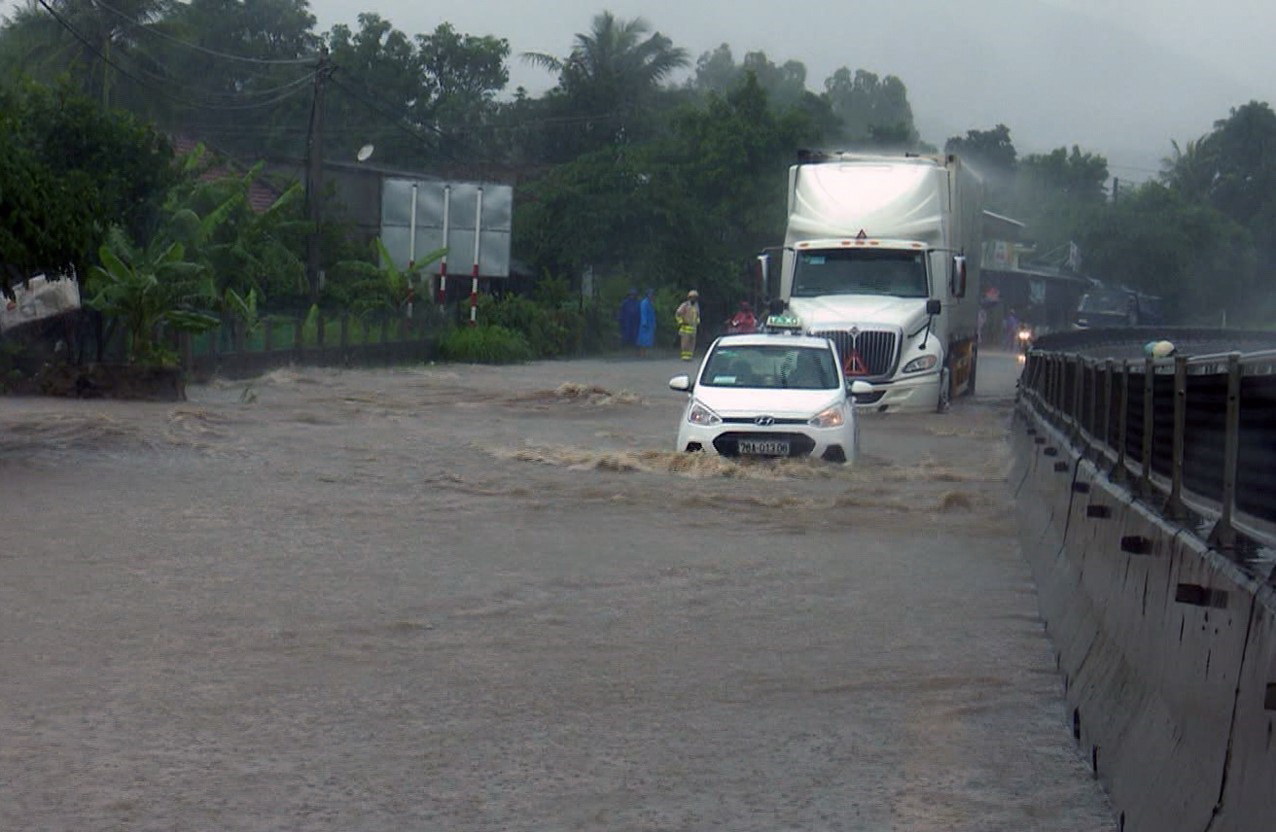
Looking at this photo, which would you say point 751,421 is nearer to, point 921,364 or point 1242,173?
point 921,364

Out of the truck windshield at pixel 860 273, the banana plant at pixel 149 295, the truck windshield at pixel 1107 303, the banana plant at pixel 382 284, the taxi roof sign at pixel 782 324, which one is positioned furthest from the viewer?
the truck windshield at pixel 1107 303

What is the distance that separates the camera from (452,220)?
4588cm

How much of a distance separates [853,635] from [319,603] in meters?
3.14

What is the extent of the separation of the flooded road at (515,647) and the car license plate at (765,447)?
7.8 inches

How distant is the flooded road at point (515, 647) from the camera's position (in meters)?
6.68

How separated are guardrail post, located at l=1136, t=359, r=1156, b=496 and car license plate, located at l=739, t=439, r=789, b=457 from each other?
1011 centimetres

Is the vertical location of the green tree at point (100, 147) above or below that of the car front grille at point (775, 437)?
above

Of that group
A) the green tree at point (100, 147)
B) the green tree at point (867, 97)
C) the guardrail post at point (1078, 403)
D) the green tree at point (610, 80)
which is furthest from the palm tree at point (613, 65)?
the green tree at point (867, 97)

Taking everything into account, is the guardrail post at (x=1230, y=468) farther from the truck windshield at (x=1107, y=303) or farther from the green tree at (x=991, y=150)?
the green tree at (x=991, y=150)

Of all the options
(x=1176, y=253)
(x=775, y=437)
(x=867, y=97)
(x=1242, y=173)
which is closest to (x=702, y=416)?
(x=775, y=437)

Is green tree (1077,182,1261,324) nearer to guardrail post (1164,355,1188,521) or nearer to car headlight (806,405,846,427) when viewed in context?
car headlight (806,405,846,427)

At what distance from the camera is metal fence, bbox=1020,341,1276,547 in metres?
5.69

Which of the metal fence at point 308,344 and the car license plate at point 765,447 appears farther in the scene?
the metal fence at point 308,344

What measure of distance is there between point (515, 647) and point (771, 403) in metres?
9.45
